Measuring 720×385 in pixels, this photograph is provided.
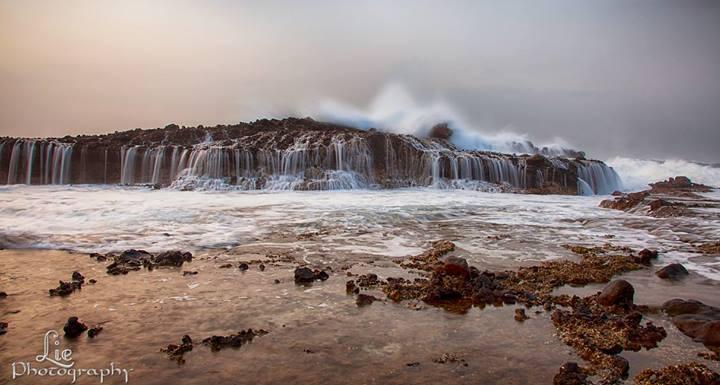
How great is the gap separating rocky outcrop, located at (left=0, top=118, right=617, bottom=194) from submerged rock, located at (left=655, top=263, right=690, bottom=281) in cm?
2451

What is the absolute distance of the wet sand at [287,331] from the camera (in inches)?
141

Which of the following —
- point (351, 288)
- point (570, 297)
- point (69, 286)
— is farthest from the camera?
point (351, 288)

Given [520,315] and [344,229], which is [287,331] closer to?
[520,315]

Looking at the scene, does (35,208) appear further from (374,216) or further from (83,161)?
(83,161)

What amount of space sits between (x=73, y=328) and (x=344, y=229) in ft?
25.4

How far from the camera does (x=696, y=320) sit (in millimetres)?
4520

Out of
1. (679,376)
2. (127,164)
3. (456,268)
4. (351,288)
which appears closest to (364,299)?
(351,288)

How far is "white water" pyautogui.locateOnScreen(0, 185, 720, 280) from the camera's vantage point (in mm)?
8984

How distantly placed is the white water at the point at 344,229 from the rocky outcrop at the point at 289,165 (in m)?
15.8

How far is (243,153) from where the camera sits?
33.8m

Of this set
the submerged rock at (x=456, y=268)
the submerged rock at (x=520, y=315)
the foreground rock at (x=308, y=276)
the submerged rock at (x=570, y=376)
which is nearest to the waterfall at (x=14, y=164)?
the foreground rock at (x=308, y=276)

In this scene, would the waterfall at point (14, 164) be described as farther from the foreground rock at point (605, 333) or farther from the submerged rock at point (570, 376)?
the submerged rock at point (570, 376)

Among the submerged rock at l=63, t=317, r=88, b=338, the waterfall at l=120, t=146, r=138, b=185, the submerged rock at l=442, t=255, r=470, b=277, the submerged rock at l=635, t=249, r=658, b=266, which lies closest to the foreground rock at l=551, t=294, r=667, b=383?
the submerged rock at l=442, t=255, r=470, b=277

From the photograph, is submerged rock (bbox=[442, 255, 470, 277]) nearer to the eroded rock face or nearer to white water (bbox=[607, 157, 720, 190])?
the eroded rock face
